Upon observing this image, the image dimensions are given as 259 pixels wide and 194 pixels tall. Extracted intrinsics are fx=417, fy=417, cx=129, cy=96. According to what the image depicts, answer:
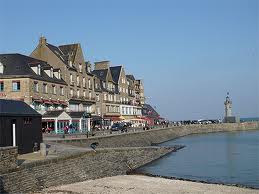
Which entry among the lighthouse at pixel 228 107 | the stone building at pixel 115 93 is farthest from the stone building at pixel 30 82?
the lighthouse at pixel 228 107

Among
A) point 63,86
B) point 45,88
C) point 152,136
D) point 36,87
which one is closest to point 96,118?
point 152,136

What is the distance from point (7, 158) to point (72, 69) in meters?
47.7

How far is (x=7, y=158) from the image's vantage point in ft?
76.2

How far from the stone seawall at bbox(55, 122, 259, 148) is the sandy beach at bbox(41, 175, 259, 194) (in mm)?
13283

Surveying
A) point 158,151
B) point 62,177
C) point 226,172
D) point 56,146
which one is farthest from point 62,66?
point 62,177

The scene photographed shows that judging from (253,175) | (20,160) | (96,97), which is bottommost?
(253,175)

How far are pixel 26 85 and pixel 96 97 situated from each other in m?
26.8

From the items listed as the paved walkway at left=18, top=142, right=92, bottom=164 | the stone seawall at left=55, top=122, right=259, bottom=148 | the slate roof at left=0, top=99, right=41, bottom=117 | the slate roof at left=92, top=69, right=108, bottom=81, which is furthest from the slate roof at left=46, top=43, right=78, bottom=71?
the slate roof at left=0, top=99, right=41, bottom=117

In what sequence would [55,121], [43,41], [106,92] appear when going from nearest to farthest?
1. [55,121]
2. [43,41]
3. [106,92]

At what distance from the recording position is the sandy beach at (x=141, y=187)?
26.4m

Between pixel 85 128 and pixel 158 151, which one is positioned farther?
pixel 85 128

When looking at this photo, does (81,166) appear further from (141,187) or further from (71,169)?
(141,187)

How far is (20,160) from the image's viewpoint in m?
27.4

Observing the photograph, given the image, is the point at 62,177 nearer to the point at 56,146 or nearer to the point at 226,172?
the point at 56,146
